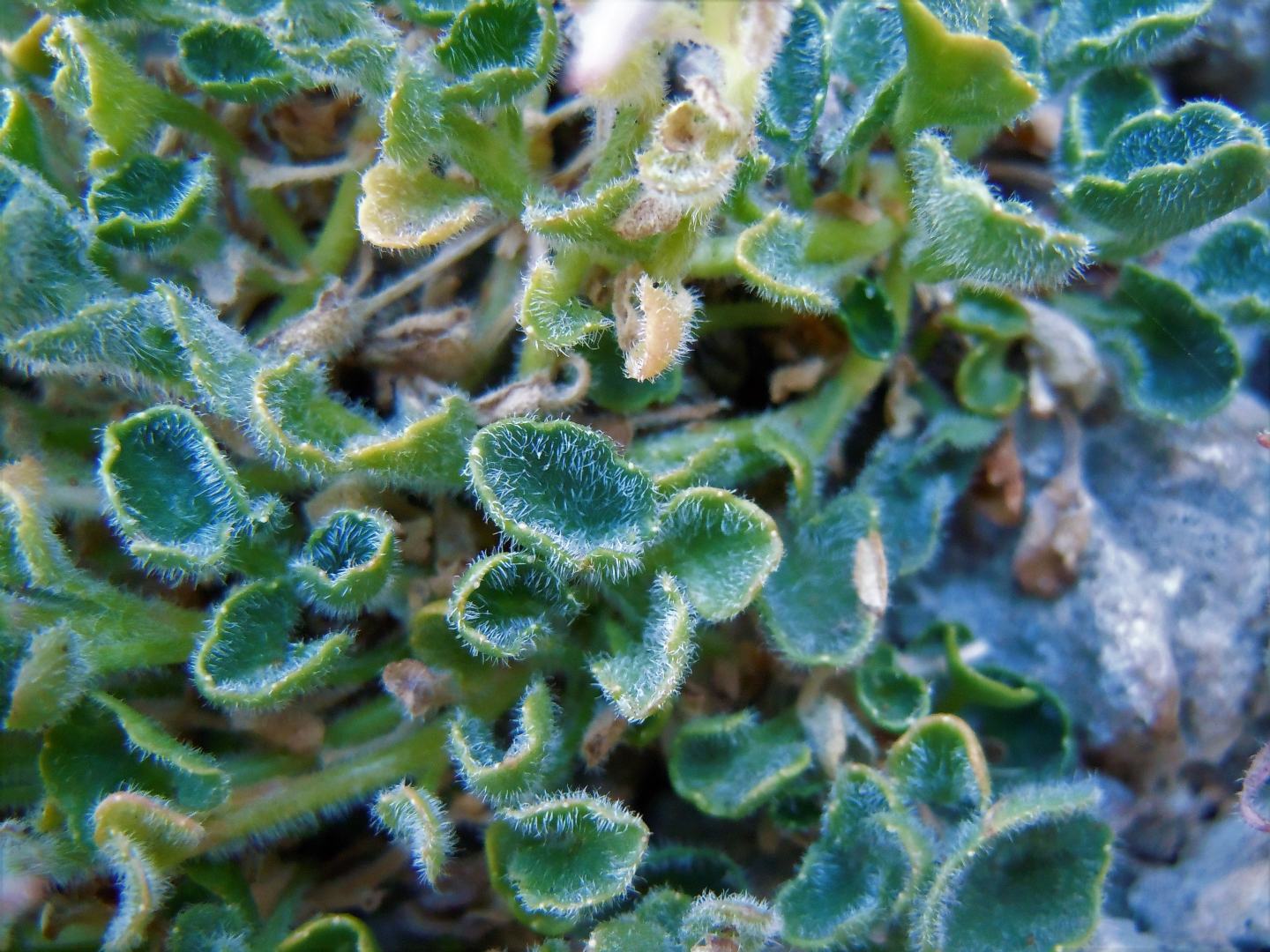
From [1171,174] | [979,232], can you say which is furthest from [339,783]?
[1171,174]

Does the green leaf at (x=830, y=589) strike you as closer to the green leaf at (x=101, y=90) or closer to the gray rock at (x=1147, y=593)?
the gray rock at (x=1147, y=593)

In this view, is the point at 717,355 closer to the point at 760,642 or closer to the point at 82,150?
the point at 760,642

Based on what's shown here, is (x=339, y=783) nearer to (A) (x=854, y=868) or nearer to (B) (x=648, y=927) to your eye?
(B) (x=648, y=927)

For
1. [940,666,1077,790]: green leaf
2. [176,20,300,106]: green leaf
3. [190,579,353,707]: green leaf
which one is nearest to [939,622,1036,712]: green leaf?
[940,666,1077,790]: green leaf

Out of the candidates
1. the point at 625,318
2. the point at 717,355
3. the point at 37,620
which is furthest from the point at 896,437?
the point at 37,620

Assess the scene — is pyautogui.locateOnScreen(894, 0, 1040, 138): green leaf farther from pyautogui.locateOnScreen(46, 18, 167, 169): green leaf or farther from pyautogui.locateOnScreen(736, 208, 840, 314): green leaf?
pyautogui.locateOnScreen(46, 18, 167, 169): green leaf
